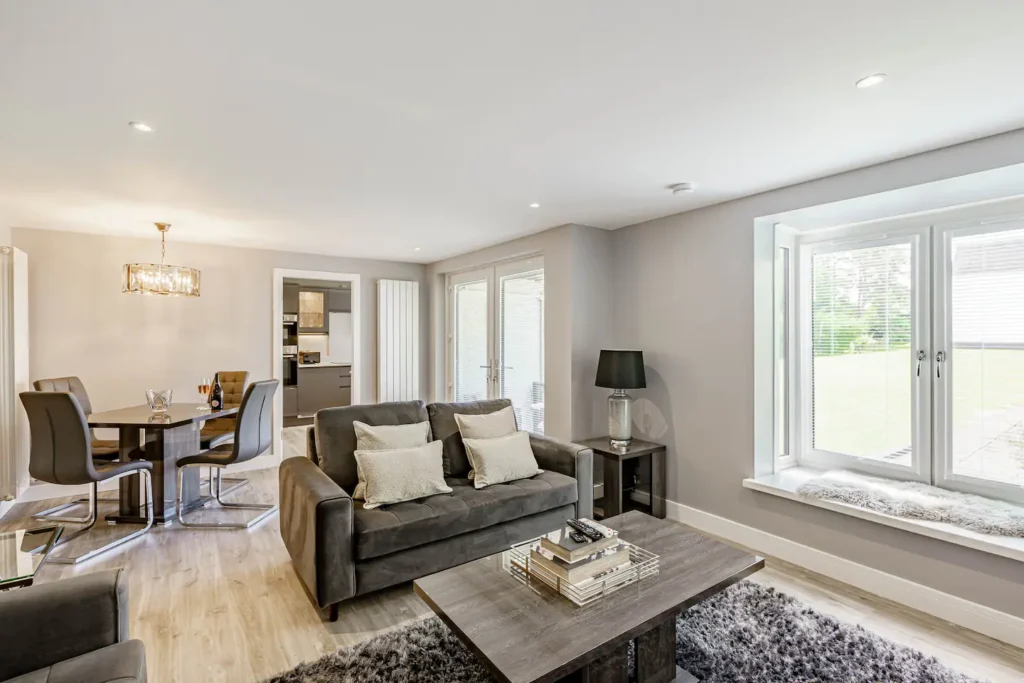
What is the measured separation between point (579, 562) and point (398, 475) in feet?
4.30

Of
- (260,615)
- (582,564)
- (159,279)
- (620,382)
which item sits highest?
(159,279)

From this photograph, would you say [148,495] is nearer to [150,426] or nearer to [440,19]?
[150,426]

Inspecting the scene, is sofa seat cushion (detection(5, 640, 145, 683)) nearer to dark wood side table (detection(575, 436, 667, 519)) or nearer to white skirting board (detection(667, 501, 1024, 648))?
dark wood side table (detection(575, 436, 667, 519))

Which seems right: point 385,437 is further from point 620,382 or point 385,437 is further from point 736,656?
point 736,656

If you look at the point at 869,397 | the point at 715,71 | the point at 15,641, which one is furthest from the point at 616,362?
the point at 15,641

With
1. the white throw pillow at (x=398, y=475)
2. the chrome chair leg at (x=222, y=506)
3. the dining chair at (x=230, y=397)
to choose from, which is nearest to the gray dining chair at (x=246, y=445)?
the chrome chair leg at (x=222, y=506)

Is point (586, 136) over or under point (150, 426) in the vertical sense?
over

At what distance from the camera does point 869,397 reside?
3.33 metres

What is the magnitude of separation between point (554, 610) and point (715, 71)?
2.05 meters

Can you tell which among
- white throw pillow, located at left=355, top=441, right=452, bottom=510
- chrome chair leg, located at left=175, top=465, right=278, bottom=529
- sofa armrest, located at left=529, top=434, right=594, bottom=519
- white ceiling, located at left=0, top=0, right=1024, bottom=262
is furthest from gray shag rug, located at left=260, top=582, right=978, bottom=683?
white ceiling, located at left=0, top=0, right=1024, bottom=262

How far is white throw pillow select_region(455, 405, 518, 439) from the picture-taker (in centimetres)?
341

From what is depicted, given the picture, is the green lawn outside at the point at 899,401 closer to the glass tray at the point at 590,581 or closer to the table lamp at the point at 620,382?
the table lamp at the point at 620,382

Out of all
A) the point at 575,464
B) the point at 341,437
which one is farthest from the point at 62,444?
the point at 575,464

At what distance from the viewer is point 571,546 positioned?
1.91 metres
